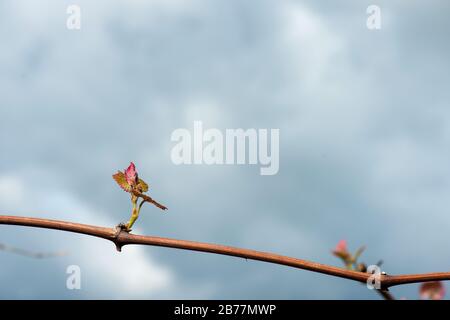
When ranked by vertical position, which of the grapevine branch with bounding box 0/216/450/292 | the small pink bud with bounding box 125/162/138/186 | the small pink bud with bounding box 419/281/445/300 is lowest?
the small pink bud with bounding box 419/281/445/300

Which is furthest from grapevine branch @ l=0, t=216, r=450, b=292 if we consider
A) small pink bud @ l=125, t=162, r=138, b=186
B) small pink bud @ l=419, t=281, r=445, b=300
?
small pink bud @ l=419, t=281, r=445, b=300

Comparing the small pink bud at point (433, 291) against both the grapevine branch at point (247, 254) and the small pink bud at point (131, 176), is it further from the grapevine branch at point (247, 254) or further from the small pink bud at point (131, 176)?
the small pink bud at point (131, 176)

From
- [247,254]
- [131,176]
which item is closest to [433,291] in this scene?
[247,254]

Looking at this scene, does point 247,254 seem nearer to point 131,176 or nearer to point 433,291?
point 131,176

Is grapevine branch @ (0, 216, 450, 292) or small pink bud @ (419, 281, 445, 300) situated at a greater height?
grapevine branch @ (0, 216, 450, 292)

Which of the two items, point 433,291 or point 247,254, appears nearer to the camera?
point 247,254

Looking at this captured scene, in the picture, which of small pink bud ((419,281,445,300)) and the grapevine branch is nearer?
the grapevine branch

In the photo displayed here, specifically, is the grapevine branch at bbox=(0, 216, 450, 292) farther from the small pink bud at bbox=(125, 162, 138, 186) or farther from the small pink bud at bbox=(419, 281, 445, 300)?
the small pink bud at bbox=(419, 281, 445, 300)
